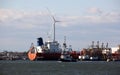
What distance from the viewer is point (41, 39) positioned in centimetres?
18975

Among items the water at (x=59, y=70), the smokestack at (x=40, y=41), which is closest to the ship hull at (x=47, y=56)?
the smokestack at (x=40, y=41)

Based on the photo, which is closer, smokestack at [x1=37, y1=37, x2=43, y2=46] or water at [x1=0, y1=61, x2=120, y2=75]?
water at [x1=0, y1=61, x2=120, y2=75]

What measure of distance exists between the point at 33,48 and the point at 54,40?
8791 millimetres

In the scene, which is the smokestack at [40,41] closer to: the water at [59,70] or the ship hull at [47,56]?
the ship hull at [47,56]

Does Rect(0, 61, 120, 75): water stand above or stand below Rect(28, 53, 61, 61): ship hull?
below

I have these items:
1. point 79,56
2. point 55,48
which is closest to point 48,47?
point 55,48

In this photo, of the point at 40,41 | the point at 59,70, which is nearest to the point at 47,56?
the point at 40,41

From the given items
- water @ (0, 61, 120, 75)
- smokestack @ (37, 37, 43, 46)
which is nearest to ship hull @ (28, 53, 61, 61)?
smokestack @ (37, 37, 43, 46)

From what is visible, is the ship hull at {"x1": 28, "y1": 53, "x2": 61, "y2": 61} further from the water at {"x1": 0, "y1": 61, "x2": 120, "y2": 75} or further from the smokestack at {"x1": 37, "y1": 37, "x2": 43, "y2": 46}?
the water at {"x1": 0, "y1": 61, "x2": 120, "y2": 75}

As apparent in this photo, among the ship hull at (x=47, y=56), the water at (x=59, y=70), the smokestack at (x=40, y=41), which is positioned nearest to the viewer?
the water at (x=59, y=70)

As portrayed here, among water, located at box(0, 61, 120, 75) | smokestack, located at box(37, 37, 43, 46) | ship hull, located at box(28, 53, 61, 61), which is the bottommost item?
water, located at box(0, 61, 120, 75)

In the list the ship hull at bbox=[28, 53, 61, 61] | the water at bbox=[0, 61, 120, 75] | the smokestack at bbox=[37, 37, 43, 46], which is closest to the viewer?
the water at bbox=[0, 61, 120, 75]

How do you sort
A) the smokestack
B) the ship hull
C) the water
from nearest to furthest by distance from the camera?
the water < the ship hull < the smokestack

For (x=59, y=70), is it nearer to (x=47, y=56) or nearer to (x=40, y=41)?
(x=47, y=56)
